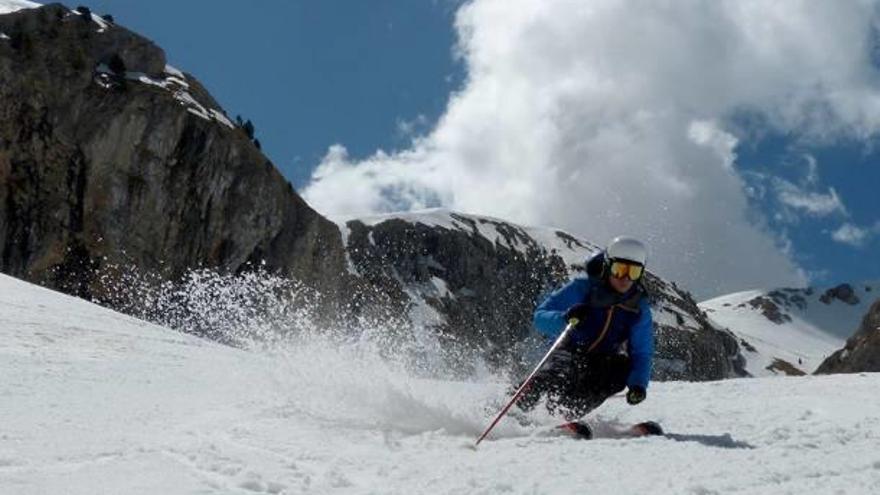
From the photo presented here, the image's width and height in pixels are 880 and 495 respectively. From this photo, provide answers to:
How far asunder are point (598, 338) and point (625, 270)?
2.59 ft

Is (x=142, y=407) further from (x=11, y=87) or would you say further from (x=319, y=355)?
(x=11, y=87)

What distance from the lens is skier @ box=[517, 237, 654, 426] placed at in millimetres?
8273

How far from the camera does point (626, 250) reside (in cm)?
818

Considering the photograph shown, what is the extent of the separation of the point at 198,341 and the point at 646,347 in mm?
A: 9990

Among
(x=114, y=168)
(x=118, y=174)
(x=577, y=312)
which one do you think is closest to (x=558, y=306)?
(x=577, y=312)

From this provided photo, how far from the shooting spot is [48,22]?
72750mm

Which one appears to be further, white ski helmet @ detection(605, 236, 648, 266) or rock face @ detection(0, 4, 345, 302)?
rock face @ detection(0, 4, 345, 302)

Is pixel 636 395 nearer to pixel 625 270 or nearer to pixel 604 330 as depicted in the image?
pixel 604 330

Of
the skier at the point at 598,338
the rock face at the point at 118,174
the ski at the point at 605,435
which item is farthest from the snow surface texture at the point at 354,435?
the rock face at the point at 118,174

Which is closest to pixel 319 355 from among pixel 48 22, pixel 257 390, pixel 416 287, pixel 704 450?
pixel 257 390

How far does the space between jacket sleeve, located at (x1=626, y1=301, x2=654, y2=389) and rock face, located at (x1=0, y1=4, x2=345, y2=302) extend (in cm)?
5990

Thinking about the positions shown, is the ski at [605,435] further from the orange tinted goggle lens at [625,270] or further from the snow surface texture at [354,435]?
the orange tinted goggle lens at [625,270]

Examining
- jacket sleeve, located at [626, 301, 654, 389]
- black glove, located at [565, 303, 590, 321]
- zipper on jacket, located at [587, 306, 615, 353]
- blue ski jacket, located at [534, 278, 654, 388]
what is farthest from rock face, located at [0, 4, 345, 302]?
jacket sleeve, located at [626, 301, 654, 389]

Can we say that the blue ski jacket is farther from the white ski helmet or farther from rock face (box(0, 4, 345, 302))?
rock face (box(0, 4, 345, 302))
